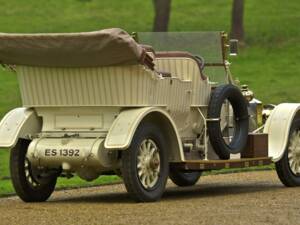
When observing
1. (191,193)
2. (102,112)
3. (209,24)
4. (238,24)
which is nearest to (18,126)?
(102,112)

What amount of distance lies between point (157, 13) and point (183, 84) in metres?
23.9

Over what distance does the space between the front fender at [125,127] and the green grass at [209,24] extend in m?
16.5

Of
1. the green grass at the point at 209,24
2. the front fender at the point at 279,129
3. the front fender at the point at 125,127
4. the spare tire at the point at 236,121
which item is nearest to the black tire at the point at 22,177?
the front fender at the point at 125,127

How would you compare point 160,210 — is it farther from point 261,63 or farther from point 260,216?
point 261,63

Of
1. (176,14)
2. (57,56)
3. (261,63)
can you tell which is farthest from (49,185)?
(176,14)

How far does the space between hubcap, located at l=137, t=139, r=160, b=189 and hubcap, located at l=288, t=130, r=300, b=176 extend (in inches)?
111

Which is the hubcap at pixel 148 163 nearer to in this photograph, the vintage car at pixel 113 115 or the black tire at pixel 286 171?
the vintage car at pixel 113 115

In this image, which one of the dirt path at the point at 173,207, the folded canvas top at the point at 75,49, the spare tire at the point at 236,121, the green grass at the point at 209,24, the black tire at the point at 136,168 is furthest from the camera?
the green grass at the point at 209,24

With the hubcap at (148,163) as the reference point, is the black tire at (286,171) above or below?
below

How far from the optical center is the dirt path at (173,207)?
1138 cm

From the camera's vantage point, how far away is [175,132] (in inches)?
547

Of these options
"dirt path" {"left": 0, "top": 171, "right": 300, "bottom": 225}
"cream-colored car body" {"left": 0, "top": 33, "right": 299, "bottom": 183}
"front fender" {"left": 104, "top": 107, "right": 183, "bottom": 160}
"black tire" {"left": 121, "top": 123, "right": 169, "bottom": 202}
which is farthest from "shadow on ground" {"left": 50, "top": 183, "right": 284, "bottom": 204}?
"front fender" {"left": 104, "top": 107, "right": 183, "bottom": 160}

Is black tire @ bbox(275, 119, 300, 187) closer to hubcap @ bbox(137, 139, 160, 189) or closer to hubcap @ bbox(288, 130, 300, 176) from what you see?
hubcap @ bbox(288, 130, 300, 176)

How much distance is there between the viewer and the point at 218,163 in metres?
14.5
